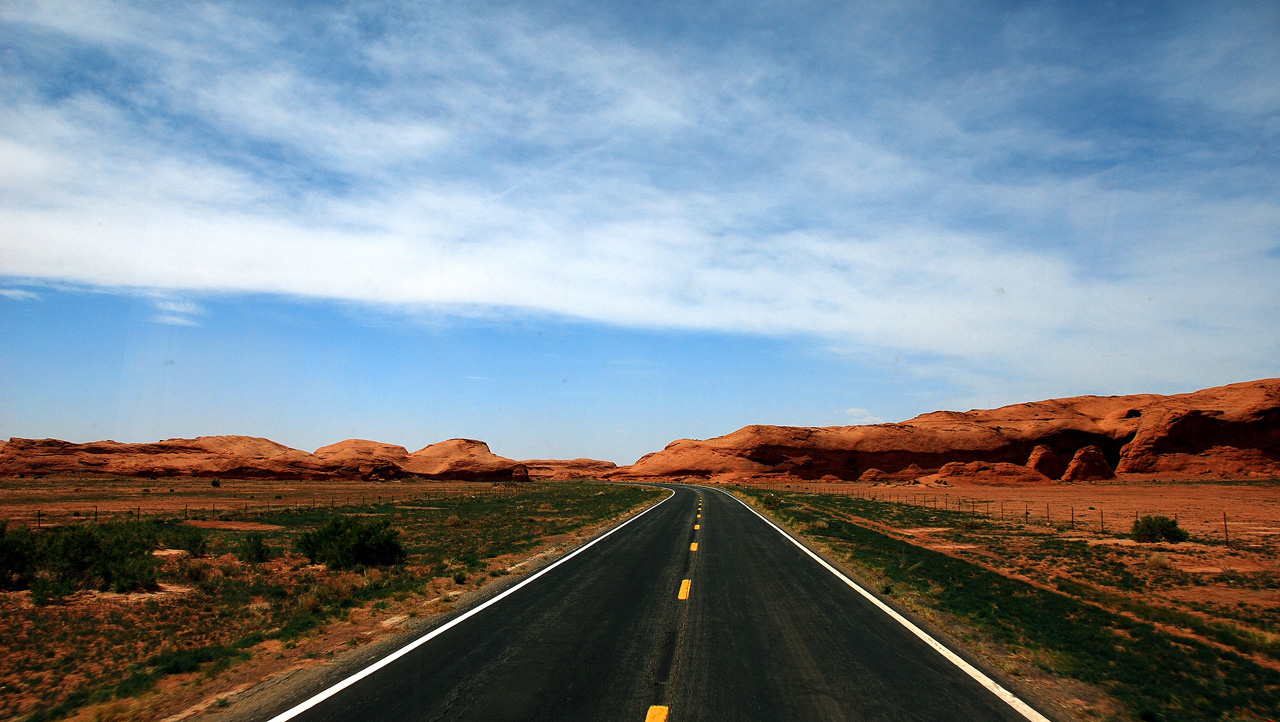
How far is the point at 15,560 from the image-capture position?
12805mm

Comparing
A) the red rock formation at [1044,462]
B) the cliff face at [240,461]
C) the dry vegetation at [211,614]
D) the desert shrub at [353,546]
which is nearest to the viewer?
the dry vegetation at [211,614]

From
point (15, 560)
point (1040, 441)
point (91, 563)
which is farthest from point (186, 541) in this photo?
point (1040, 441)

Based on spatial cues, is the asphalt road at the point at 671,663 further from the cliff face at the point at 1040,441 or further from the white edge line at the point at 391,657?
the cliff face at the point at 1040,441

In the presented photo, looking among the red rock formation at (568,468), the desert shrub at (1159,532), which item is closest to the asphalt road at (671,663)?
the desert shrub at (1159,532)

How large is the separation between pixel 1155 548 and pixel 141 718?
87.0ft

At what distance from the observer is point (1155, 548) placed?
66.5 ft

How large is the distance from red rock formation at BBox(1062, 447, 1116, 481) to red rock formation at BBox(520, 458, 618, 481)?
107 meters

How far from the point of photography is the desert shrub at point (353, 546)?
16656 mm

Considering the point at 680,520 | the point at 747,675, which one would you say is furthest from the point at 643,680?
the point at 680,520

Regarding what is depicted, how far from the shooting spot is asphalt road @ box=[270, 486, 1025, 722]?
18.5ft

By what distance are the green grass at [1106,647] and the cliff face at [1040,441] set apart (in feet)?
241

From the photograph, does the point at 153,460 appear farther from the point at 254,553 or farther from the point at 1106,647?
the point at 1106,647

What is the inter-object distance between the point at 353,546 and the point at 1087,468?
82.8 meters

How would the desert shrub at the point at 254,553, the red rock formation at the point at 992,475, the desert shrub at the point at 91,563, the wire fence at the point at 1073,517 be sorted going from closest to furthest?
the desert shrub at the point at 91,563
the desert shrub at the point at 254,553
the wire fence at the point at 1073,517
the red rock formation at the point at 992,475
